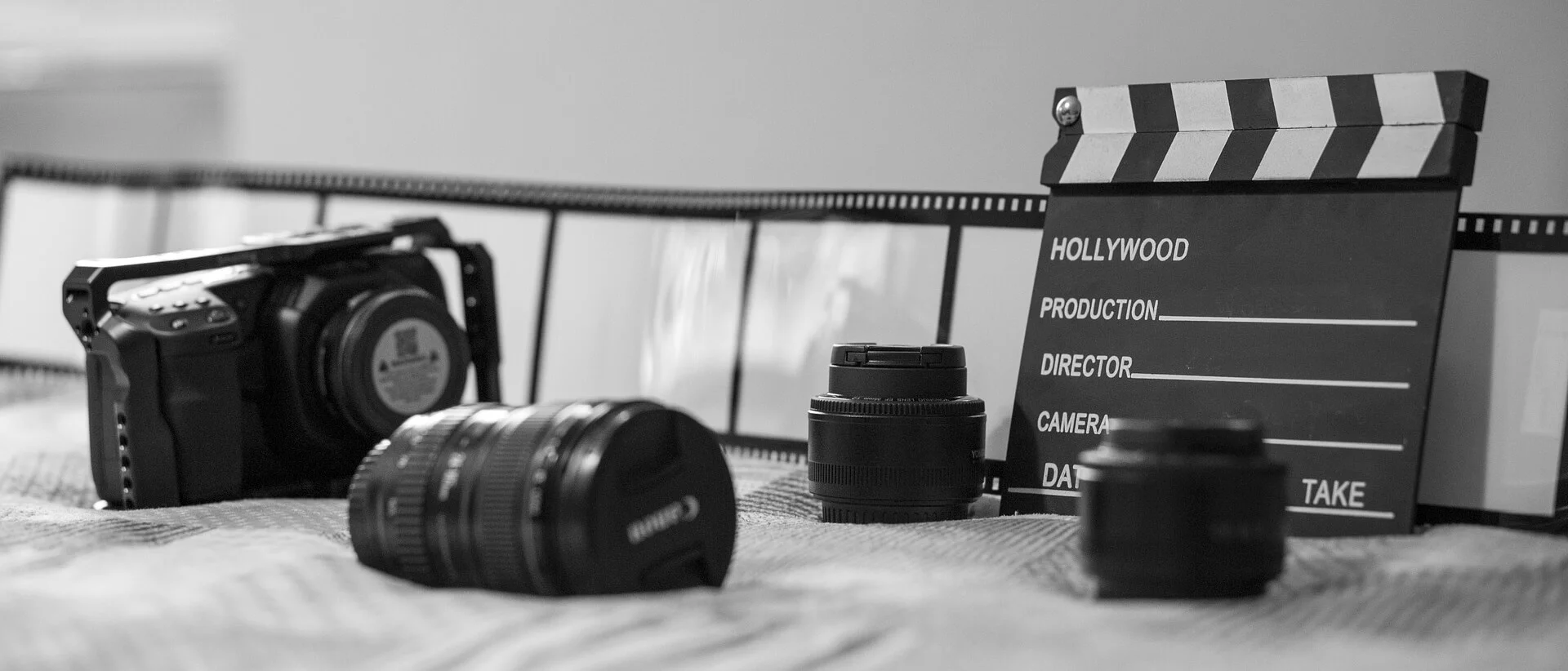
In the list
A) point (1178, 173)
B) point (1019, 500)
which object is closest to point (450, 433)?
point (1019, 500)

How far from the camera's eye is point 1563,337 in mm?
1291

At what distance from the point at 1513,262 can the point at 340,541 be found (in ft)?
3.79

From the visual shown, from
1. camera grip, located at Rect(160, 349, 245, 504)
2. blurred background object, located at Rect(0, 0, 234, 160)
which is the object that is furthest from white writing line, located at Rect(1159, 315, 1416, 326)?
blurred background object, located at Rect(0, 0, 234, 160)

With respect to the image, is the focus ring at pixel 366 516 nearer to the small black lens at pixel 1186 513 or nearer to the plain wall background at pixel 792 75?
the small black lens at pixel 1186 513

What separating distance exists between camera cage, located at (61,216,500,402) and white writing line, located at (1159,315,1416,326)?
0.83m

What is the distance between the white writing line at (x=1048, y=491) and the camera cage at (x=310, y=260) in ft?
2.24

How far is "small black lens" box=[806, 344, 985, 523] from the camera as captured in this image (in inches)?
52.7

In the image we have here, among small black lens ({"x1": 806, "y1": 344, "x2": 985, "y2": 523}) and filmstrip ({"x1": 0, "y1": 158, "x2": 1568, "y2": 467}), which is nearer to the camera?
small black lens ({"x1": 806, "y1": 344, "x2": 985, "y2": 523})

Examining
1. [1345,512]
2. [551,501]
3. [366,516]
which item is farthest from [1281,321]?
[366,516]

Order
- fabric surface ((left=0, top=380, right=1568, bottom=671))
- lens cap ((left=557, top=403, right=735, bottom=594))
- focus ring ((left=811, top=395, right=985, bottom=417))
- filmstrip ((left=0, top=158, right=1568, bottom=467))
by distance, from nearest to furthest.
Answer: fabric surface ((left=0, top=380, right=1568, bottom=671)) → lens cap ((left=557, top=403, right=735, bottom=594)) → focus ring ((left=811, top=395, right=985, bottom=417)) → filmstrip ((left=0, top=158, right=1568, bottom=467))

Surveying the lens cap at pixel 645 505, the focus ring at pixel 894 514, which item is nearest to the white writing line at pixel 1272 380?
the focus ring at pixel 894 514

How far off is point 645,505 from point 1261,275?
70 centimetres

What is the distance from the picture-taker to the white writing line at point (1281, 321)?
125 centimetres

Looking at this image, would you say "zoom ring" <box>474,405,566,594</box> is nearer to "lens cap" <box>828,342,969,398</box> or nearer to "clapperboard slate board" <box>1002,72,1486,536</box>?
"lens cap" <box>828,342,969,398</box>
